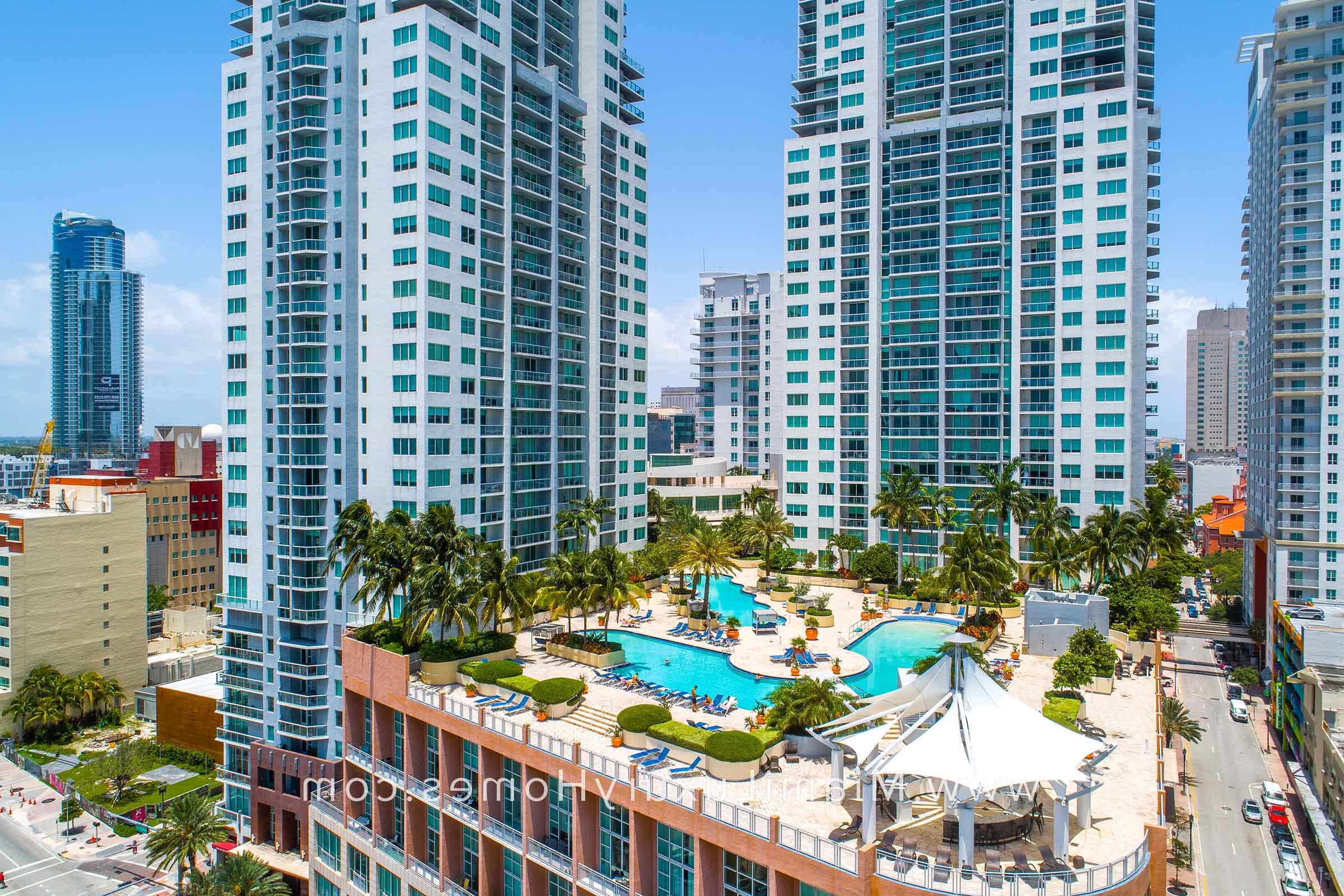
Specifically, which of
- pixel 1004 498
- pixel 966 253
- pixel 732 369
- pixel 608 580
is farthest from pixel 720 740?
pixel 732 369

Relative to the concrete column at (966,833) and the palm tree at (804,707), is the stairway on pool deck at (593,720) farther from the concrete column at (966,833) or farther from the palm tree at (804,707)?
the concrete column at (966,833)

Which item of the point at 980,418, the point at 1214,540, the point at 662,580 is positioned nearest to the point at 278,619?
the point at 662,580

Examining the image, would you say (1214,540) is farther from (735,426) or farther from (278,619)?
(278,619)

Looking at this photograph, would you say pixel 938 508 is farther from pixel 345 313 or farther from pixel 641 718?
pixel 345 313

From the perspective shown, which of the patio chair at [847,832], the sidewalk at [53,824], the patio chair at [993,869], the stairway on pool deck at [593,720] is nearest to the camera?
the patio chair at [993,869]

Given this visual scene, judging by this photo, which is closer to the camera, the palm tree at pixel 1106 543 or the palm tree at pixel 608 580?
the palm tree at pixel 608 580

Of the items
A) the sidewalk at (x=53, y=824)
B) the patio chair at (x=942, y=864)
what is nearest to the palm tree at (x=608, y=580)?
the patio chair at (x=942, y=864)
